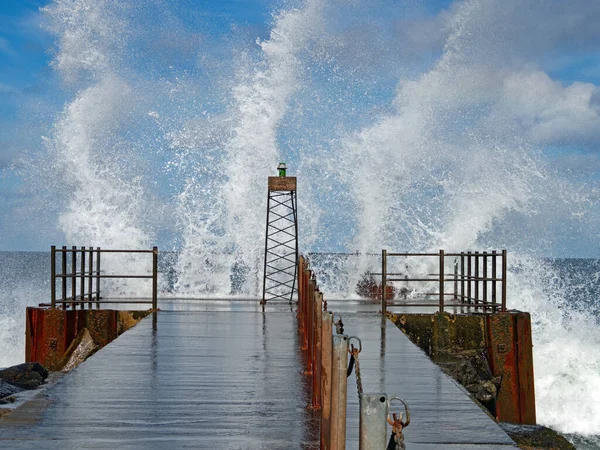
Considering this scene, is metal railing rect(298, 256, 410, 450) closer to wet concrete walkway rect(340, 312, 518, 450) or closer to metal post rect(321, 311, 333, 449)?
metal post rect(321, 311, 333, 449)

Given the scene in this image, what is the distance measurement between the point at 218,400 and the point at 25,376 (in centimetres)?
526

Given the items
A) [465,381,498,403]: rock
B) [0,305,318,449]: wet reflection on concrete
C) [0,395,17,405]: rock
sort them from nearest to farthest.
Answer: [0,305,318,449]: wet reflection on concrete < [0,395,17,405]: rock < [465,381,498,403]: rock

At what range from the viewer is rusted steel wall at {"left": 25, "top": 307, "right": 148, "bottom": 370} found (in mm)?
14445

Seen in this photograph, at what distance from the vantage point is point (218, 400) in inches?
280

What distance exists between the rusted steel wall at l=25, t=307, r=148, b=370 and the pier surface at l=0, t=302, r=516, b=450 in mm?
3364

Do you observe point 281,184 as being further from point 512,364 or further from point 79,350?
point 512,364

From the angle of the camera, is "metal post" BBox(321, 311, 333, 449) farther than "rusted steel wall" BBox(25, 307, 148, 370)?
No

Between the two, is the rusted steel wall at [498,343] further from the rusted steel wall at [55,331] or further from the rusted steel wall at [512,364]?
the rusted steel wall at [55,331]

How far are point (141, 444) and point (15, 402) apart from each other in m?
4.94

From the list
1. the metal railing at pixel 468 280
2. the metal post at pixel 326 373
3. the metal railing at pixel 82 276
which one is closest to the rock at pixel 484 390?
the metal railing at pixel 468 280

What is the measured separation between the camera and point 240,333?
12148mm

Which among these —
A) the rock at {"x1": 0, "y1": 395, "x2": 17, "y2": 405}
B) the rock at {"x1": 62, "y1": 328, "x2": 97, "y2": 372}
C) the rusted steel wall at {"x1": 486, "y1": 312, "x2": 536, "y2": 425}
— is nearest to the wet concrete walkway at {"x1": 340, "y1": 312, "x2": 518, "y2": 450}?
the rusted steel wall at {"x1": 486, "y1": 312, "x2": 536, "y2": 425}

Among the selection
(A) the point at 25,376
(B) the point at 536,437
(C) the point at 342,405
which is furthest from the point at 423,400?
(A) the point at 25,376

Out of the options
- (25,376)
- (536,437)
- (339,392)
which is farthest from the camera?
(536,437)
